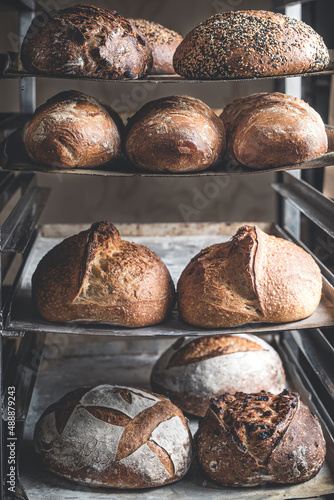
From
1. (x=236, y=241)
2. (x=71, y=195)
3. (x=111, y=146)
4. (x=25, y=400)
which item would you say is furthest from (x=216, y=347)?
(x=71, y=195)

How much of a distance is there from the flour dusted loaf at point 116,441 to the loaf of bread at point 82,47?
111 centimetres

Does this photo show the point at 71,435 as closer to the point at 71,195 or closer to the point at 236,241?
the point at 236,241

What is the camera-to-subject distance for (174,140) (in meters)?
2.00

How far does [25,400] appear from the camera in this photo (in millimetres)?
2225

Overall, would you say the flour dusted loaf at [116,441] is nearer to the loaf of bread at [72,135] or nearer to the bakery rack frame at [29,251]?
the bakery rack frame at [29,251]

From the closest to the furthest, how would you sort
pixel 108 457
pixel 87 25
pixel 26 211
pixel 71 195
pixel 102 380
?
1. pixel 87 25
2. pixel 108 457
3. pixel 26 211
4. pixel 102 380
5. pixel 71 195

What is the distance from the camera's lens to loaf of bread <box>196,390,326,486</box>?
2111mm

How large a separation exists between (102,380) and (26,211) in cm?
91

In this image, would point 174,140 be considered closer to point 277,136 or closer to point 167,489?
point 277,136

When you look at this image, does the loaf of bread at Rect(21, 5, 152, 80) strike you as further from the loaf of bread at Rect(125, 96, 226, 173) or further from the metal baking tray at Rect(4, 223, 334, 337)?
the metal baking tray at Rect(4, 223, 334, 337)

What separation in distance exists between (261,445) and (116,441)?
47cm

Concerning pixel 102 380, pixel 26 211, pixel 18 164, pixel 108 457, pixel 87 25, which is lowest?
pixel 102 380

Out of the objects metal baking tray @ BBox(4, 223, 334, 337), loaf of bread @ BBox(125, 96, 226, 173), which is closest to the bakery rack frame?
metal baking tray @ BBox(4, 223, 334, 337)

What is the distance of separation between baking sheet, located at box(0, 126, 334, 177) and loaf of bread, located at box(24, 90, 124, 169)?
0.11 ft
